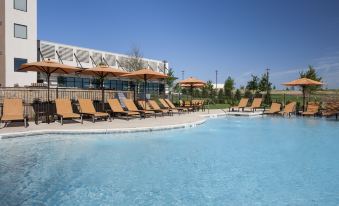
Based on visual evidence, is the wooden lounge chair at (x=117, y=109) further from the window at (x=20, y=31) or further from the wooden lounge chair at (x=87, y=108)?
the window at (x=20, y=31)

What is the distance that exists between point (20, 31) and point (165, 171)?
77.6ft

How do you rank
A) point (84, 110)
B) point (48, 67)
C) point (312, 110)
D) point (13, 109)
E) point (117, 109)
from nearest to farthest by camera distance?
point (13, 109) → point (48, 67) → point (84, 110) → point (117, 109) → point (312, 110)

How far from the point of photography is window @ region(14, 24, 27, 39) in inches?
950

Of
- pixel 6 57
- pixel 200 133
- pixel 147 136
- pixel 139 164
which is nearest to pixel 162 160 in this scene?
pixel 139 164

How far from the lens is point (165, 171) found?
599 cm

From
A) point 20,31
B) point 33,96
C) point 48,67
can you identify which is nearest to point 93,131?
point 48,67

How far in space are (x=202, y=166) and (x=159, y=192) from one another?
73.7 inches

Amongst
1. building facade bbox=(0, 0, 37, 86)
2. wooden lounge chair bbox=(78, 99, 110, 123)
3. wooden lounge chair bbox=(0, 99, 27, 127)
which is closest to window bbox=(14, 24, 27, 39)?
building facade bbox=(0, 0, 37, 86)

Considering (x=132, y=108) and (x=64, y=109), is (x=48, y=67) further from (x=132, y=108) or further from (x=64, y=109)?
(x=132, y=108)

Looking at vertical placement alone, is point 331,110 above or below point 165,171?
above

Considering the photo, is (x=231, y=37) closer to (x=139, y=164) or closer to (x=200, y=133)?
(x=200, y=133)

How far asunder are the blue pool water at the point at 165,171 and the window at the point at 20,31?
1864cm

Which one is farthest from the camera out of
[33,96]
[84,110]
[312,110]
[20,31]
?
[20,31]

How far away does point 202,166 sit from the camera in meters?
6.40
